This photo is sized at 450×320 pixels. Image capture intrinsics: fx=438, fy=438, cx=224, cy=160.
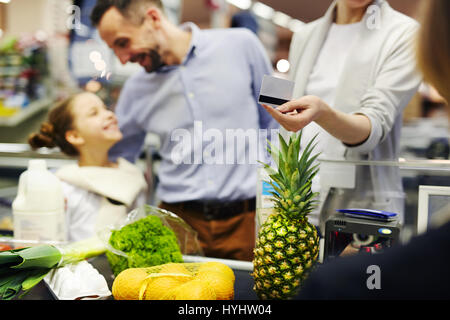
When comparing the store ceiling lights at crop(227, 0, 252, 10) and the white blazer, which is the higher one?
the store ceiling lights at crop(227, 0, 252, 10)

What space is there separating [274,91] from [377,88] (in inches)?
15.3

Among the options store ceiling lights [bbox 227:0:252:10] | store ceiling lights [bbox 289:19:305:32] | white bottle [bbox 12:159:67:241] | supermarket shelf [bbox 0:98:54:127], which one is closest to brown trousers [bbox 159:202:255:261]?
white bottle [bbox 12:159:67:241]

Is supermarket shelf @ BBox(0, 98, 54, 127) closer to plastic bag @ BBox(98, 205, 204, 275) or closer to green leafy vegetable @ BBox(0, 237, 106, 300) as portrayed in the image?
plastic bag @ BBox(98, 205, 204, 275)

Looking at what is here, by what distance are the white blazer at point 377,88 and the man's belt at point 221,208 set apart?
486 mm

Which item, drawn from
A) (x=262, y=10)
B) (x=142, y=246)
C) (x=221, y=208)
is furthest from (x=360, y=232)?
(x=262, y=10)

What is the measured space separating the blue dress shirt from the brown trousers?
0.29ft

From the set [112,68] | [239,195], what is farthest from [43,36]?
[239,195]

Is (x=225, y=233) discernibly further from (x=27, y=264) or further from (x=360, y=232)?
(x=27, y=264)

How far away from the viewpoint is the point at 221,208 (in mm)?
1840

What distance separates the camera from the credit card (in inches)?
48.5
